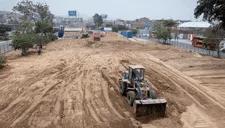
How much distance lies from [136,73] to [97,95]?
120 inches

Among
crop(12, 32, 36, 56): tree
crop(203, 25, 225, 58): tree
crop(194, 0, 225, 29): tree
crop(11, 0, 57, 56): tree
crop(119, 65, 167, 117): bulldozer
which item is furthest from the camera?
crop(11, 0, 57, 56): tree

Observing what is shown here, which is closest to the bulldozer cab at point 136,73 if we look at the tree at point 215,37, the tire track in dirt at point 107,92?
the tire track in dirt at point 107,92

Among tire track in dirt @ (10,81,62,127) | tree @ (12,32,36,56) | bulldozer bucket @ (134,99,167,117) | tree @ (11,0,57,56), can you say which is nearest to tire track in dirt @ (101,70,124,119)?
bulldozer bucket @ (134,99,167,117)

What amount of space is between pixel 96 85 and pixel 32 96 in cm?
438

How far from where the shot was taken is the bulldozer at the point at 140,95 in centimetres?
1088

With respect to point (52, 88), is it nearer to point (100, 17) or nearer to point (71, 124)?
point (71, 124)

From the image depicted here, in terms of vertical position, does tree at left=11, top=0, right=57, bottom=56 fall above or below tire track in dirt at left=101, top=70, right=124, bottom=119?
above

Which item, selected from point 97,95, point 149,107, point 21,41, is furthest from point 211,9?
point 21,41

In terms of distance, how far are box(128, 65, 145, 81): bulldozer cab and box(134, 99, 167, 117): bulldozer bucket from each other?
A: 1.94m

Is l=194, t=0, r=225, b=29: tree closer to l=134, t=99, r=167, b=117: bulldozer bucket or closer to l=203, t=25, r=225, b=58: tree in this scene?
l=203, t=25, r=225, b=58: tree

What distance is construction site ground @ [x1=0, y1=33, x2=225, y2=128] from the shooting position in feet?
35.2

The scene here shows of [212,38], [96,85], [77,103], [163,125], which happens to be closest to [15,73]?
[96,85]

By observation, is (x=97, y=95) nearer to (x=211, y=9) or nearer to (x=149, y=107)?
(x=149, y=107)

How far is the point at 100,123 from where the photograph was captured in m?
10.5
